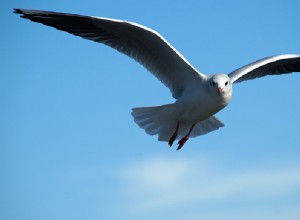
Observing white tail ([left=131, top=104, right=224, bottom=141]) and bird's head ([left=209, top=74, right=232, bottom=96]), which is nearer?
bird's head ([left=209, top=74, right=232, bottom=96])

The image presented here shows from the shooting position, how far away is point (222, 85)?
7016 mm

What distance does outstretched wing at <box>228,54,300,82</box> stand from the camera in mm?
8039

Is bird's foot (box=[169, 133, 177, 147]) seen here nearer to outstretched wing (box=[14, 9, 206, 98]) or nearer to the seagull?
the seagull

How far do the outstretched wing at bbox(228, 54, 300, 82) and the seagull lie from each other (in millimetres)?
16

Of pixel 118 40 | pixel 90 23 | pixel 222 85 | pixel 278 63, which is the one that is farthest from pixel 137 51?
pixel 278 63

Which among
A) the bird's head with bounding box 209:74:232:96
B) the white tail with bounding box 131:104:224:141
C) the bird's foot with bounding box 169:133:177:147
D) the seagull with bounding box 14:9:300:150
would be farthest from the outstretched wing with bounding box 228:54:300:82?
the bird's foot with bounding box 169:133:177:147

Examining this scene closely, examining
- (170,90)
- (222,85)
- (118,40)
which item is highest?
(118,40)

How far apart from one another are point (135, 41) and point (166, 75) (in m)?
0.78

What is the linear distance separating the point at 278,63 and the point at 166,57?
2313 mm

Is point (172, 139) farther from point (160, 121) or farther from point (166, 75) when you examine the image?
point (166, 75)

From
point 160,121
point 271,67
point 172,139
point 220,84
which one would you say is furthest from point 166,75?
point 271,67

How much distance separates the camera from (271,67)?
8992 mm

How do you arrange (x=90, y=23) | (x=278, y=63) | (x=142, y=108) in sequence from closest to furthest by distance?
(x=90, y=23), (x=142, y=108), (x=278, y=63)

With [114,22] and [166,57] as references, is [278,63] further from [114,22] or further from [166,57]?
[114,22]
